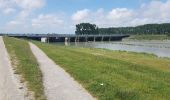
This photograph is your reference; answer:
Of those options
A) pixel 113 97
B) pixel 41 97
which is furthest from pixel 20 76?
pixel 113 97

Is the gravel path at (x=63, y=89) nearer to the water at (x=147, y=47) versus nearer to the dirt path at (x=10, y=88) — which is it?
the dirt path at (x=10, y=88)

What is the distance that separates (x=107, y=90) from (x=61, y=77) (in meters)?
4.25

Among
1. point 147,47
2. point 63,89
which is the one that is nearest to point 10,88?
point 63,89

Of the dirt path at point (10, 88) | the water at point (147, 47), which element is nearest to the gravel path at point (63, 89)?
the dirt path at point (10, 88)

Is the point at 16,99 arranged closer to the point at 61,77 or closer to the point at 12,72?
the point at 61,77

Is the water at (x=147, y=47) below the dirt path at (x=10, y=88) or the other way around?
below

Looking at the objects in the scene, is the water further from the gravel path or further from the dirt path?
the dirt path

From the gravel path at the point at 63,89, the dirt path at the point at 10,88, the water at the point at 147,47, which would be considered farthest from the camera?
the water at the point at 147,47

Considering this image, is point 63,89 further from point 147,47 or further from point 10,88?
point 147,47

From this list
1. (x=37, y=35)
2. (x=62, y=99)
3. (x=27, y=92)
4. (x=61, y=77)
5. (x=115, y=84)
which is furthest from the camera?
(x=37, y=35)

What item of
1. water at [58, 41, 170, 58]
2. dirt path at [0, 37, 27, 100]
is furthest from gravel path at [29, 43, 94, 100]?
water at [58, 41, 170, 58]

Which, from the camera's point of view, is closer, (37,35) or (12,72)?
(12,72)

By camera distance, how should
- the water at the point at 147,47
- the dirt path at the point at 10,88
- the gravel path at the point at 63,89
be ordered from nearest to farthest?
1. the gravel path at the point at 63,89
2. the dirt path at the point at 10,88
3. the water at the point at 147,47

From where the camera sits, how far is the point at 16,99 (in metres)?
11.8
